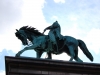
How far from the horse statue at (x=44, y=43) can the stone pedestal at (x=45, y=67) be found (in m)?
1.64

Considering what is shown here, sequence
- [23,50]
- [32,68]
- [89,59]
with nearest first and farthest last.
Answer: [32,68] → [23,50] → [89,59]

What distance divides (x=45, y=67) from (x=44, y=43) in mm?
2541

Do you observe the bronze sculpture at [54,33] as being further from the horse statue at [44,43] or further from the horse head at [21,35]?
the horse head at [21,35]

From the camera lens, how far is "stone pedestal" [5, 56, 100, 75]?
68.6 feet

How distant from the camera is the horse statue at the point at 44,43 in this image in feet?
76.5

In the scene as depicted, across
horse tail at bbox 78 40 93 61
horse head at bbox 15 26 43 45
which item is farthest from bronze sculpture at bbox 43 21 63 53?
horse tail at bbox 78 40 93 61

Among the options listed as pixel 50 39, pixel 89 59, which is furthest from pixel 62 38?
pixel 89 59

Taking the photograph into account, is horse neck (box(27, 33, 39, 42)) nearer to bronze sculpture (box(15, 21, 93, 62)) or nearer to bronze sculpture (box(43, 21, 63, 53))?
bronze sculpture (box(15, 21, 93, 62))

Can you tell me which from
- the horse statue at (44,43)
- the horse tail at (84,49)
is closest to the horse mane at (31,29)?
the horse statue at (44,43)

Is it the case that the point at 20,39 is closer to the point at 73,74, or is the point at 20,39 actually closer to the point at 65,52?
the point at 65,52

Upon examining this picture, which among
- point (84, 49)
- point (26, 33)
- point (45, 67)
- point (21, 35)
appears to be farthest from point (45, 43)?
point (84, 49)

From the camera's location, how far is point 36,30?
24438 mm

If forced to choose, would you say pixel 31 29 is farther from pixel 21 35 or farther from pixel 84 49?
pixel 84 49

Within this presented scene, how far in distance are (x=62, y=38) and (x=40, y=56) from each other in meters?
1.86
